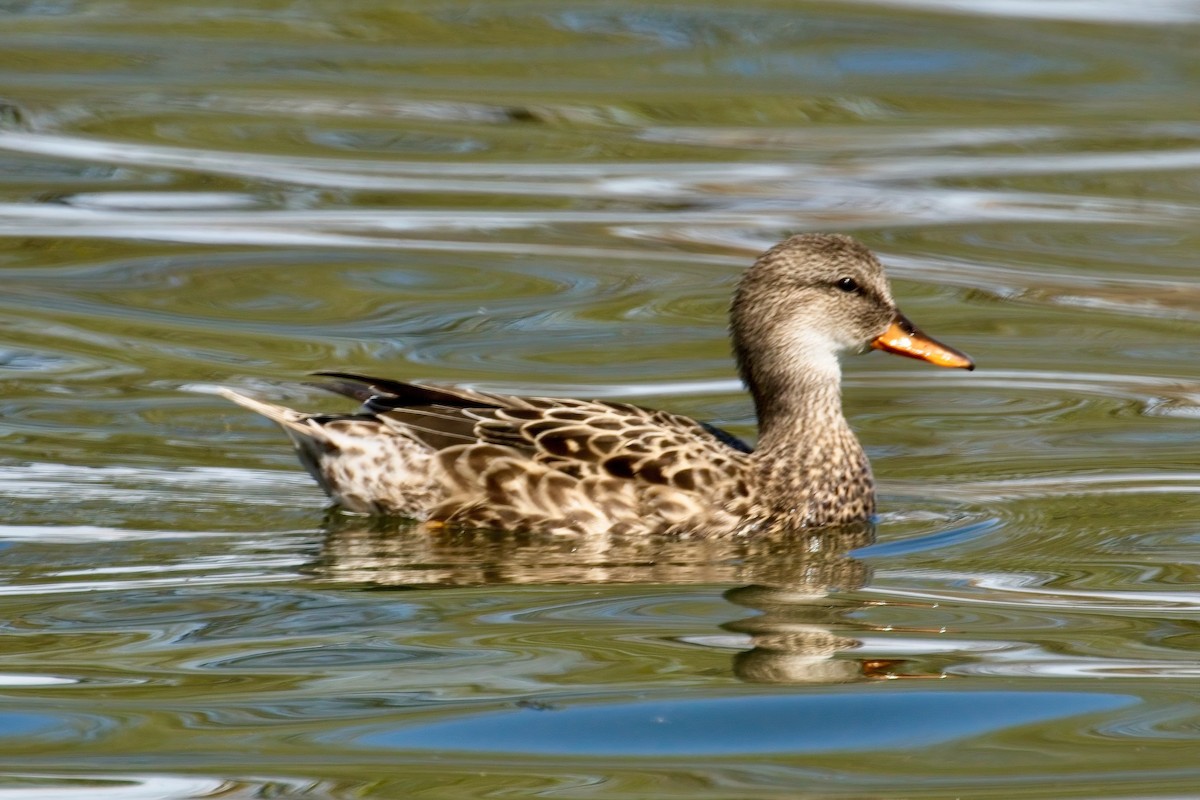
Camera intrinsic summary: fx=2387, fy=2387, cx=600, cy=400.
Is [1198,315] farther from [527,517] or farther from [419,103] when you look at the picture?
[419,103]

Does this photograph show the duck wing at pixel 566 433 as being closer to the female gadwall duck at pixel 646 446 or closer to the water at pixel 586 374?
the female gadwall duck at pixel 646 446

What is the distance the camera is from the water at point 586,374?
596 cm

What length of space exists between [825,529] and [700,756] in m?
→ 3.01

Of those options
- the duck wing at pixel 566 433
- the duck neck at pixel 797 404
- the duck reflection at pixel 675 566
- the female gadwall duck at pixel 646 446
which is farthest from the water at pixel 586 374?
the duck neck at pixel 797 404

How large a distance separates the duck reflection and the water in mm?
27

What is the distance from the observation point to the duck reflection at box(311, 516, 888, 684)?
694cm

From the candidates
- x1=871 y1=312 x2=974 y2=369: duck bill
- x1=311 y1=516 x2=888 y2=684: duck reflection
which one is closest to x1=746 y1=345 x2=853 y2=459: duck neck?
x1=871 y1=312 x2=974 y2=369: duck bill

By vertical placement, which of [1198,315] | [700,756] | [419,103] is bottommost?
[700,756]

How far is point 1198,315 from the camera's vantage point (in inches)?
473

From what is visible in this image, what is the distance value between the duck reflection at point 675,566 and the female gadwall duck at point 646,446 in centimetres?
9

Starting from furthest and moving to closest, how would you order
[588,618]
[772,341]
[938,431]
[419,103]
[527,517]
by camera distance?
[419,103], [938,431], [772,341], [527,517], [588,618]

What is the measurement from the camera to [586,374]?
11.1 m

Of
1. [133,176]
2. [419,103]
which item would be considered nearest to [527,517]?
[133,176]

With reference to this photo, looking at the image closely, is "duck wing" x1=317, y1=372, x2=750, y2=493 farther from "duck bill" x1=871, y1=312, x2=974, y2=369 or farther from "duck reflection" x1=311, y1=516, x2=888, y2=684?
"duck bill" x1=871, y1=312, x2=974, y2=369
